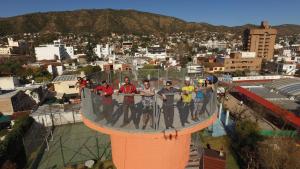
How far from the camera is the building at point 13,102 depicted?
32.7m

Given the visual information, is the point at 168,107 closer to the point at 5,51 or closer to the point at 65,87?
the point at 65,87

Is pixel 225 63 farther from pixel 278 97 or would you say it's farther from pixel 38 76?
pixel 38 76

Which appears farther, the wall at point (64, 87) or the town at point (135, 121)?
the wall at point (64, 87)

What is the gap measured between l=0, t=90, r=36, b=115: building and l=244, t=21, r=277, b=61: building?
97.2 meters

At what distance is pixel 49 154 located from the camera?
19.2 metres

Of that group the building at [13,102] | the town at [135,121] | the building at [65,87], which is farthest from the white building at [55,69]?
the building at [13,102]

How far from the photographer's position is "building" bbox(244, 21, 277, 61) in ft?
339

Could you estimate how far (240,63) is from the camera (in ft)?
247

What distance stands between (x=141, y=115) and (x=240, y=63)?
77795mm

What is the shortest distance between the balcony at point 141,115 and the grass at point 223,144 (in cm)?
1947

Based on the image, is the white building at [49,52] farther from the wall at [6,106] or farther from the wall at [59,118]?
the wall at [59,118]

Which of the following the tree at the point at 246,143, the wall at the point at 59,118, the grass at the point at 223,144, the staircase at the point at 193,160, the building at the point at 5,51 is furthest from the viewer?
the building at the point at 5,51

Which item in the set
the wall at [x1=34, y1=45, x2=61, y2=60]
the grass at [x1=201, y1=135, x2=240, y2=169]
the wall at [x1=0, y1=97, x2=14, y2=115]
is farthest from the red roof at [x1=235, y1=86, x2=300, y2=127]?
Answer: the wall at [x1=34, y1=45, x2=61, y2=60]

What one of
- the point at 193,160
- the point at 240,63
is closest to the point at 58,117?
the point at 193,160
